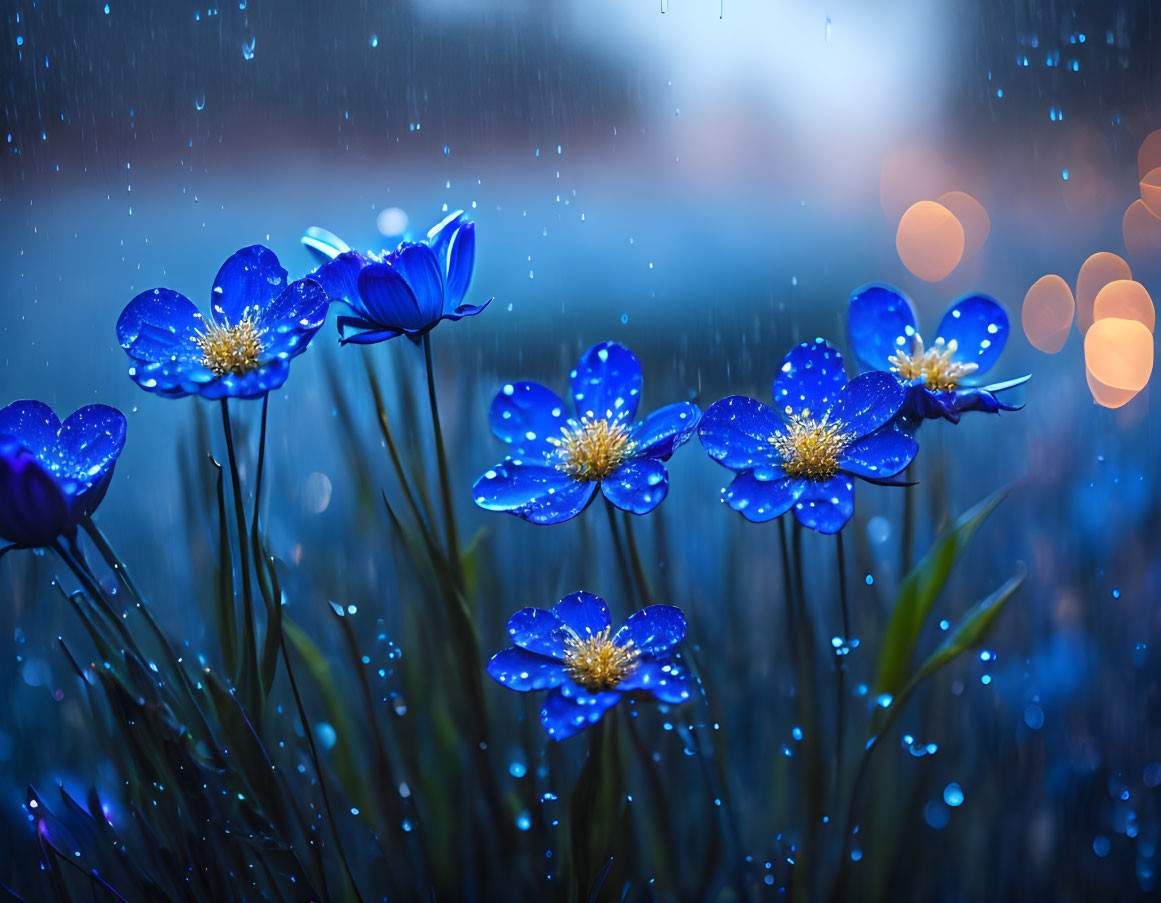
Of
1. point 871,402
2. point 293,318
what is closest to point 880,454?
point 871,402

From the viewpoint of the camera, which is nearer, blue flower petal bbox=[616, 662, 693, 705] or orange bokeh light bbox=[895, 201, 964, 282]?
blue flower petal bbox=[616, 662, 693, 705]

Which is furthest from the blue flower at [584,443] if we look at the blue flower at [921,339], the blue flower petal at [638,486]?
the blue flower at [921,339]

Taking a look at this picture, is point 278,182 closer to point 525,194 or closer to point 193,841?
point 525,194

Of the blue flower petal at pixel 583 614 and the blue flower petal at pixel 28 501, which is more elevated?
the blue flower petal at pixel 28 501

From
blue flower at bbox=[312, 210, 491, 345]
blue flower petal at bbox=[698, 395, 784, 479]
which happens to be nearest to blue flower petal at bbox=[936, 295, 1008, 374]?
blue flower petal at bbox=[698, 395, 784, 479]

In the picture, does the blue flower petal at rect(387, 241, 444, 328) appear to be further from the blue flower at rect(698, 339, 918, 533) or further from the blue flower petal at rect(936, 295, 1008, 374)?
the blue flower petal at rect(936, 295, 1008, 374)

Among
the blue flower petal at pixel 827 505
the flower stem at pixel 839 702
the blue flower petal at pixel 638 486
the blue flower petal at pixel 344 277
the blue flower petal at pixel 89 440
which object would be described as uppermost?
the blue flower petal at pixel 344 277

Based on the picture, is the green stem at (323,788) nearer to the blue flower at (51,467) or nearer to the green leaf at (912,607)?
the blue flower at (51,467)
